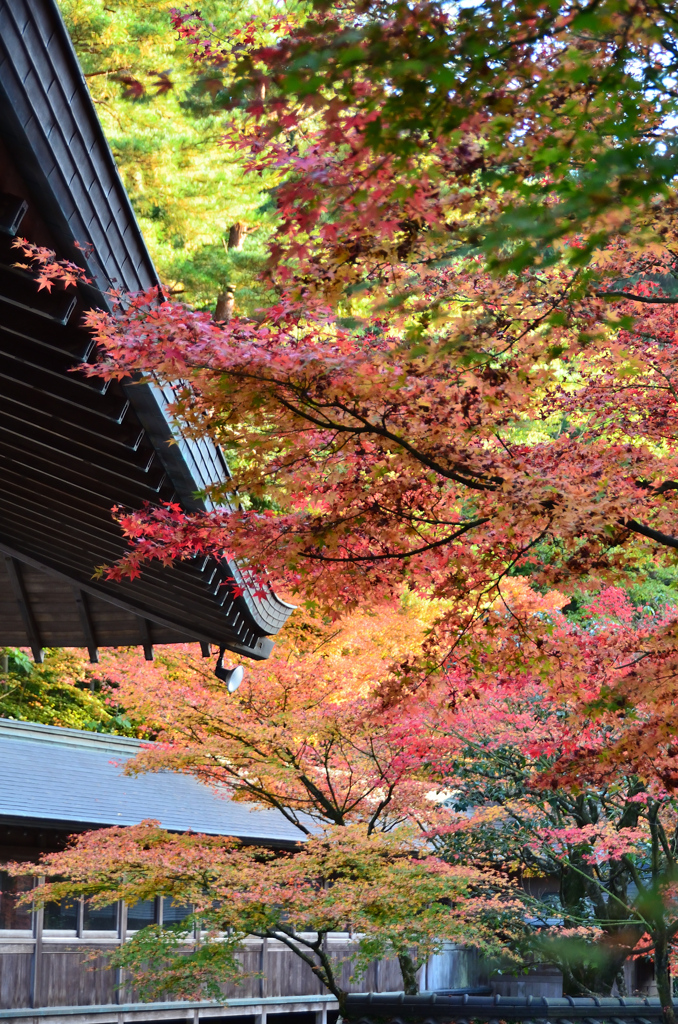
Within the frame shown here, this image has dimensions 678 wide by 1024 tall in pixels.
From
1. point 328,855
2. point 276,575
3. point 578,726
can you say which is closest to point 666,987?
point 328,855

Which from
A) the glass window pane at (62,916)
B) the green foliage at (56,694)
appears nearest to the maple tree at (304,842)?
the glass window pane at (62,916)

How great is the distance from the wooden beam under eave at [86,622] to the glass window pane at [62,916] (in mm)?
8950

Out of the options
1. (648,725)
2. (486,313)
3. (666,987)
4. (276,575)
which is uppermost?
(486,313)

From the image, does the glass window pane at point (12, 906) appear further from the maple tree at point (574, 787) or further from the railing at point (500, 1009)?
the maple tree at point (574, 787)

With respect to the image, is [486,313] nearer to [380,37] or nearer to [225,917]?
[380,37]

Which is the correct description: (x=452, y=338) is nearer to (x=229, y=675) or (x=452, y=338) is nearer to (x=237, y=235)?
(x=229, y=675)

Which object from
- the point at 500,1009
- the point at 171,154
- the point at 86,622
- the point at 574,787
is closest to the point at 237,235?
the point at 171,154

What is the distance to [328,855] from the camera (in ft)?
32.8

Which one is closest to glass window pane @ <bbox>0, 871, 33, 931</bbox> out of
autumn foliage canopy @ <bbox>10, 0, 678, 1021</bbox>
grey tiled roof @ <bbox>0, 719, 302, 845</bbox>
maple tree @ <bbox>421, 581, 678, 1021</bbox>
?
grey tiled roof @ <bbox>0, 719, 302, 845</bbox>

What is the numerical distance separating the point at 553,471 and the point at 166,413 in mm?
1736

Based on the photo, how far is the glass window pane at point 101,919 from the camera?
14.8m

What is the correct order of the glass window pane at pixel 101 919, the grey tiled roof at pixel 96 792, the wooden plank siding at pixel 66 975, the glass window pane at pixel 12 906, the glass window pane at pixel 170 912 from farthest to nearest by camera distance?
1. the glass window pane at pixel 170 912
2. the glass window pane at pixel 101 919
3. the grey tiled roof at pixel 96 792
4. the glass window pane at pixel 12 906
5. the wooden plank siding at pixel 66 975

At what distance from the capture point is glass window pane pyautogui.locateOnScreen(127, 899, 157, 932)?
15.7 metres

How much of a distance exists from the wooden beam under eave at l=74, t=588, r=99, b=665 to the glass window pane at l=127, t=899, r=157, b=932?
10512 mm
